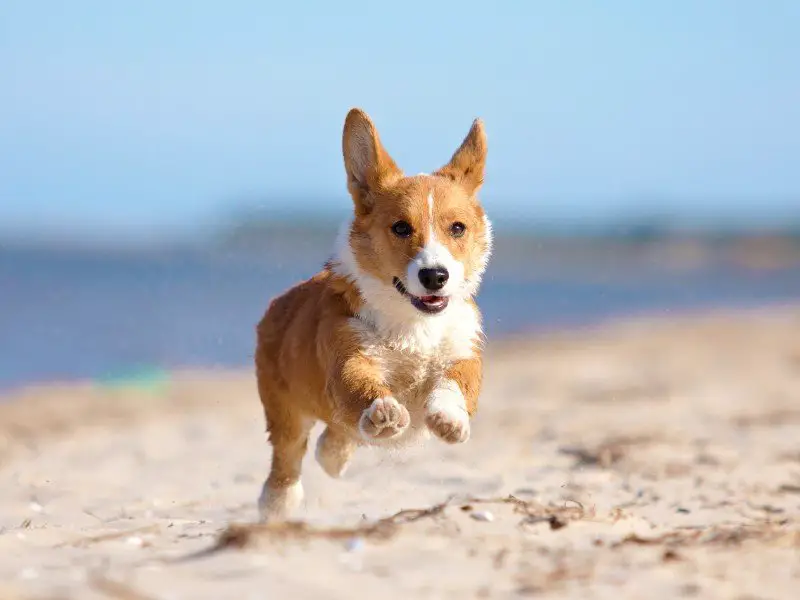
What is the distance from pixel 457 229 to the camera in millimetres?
5488

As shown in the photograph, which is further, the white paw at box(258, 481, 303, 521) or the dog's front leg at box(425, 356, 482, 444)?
the white paw at box(258, 481, 303, 521)

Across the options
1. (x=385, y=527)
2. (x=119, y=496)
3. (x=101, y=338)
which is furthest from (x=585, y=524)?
(x=101, y=338)

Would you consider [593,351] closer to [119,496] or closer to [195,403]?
[195,403]

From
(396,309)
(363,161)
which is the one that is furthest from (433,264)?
(363,161)

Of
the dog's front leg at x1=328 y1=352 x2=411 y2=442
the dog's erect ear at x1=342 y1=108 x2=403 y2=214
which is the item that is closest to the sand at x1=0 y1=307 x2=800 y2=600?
the dog's front leg at x1=328 y1=352 x2=411 y2=442

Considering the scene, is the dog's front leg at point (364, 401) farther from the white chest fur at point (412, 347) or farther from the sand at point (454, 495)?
the sand at point (454, 495)

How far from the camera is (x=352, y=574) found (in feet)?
12.9

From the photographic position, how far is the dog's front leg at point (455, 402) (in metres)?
4.97

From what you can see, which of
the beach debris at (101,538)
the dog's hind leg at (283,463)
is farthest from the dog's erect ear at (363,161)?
the beach debris at (101,538)

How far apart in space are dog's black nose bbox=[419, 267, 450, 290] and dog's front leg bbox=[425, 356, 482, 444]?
0.48m

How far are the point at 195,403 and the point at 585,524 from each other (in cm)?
902

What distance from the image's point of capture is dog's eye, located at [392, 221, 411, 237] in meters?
5.38

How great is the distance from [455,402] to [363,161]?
4.63 ft

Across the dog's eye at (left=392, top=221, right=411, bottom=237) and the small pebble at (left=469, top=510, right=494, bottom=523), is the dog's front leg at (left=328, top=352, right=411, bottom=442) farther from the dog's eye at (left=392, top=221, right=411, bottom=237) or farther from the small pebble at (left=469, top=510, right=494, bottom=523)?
the dog's eye at (left=392, top=221, right=411, bottom=237)
